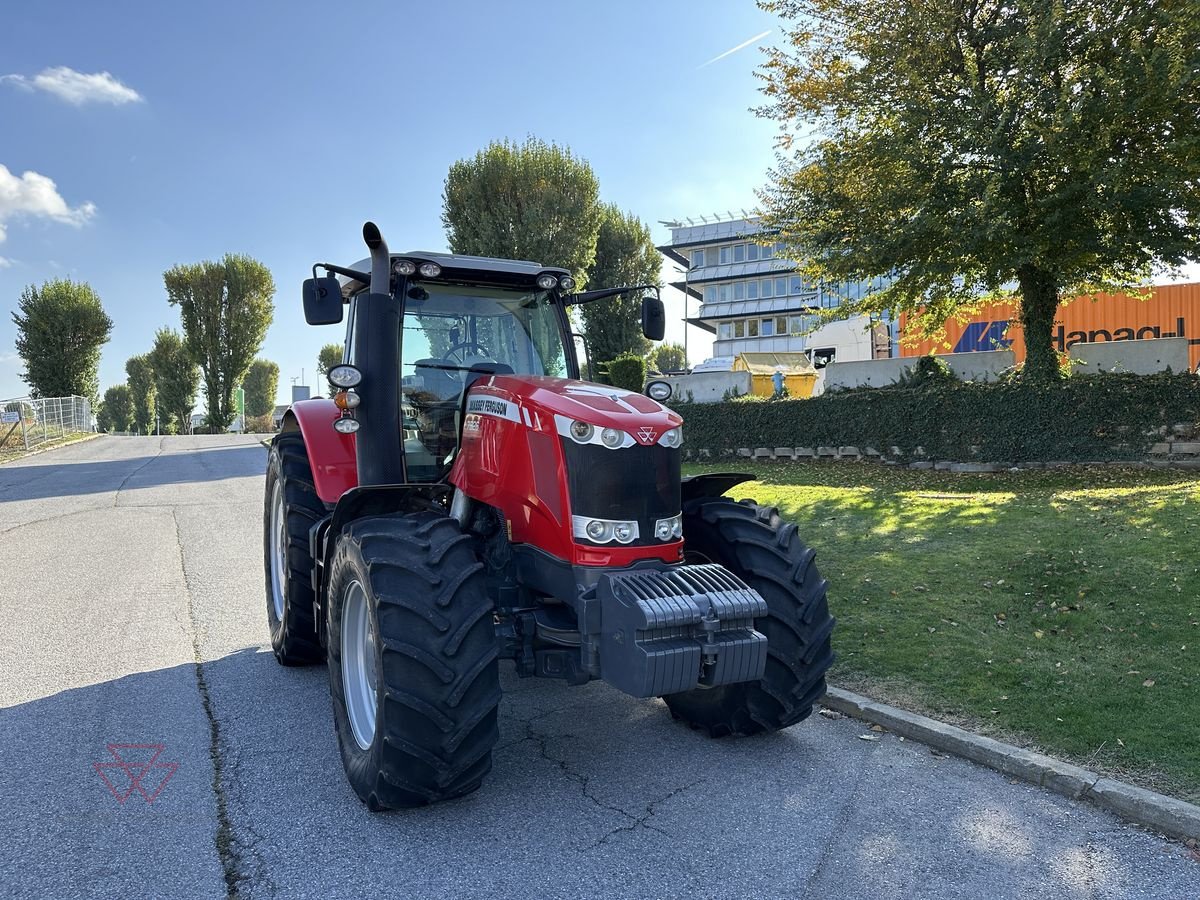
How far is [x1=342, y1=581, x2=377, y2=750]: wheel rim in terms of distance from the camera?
3584mm

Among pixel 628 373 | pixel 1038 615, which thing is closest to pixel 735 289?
pixel 628 373

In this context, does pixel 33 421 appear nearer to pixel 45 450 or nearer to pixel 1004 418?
pixel 45 450

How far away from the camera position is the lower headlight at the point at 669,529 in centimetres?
350

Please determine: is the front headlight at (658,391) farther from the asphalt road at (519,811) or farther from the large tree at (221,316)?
the large tree at (221,316)

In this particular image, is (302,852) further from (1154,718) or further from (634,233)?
(634,233)

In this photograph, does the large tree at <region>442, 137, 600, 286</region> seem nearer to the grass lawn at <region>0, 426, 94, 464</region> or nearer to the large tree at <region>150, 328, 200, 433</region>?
the grass lawn at <region>0, 426, 94, 464</region>

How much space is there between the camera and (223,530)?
10.5 meters

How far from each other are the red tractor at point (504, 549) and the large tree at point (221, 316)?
42879 mm

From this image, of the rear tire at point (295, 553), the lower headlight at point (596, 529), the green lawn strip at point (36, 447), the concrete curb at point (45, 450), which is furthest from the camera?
the green lawn strip at point (36, 447)

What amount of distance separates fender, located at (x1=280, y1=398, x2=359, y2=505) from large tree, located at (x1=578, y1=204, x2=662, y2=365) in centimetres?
2693

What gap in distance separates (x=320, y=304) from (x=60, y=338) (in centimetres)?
4406

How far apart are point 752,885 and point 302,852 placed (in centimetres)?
161

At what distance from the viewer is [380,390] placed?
413 cm

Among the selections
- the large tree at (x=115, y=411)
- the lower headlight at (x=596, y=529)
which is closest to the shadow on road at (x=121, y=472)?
the lower headlight at (x=596, y=529)
